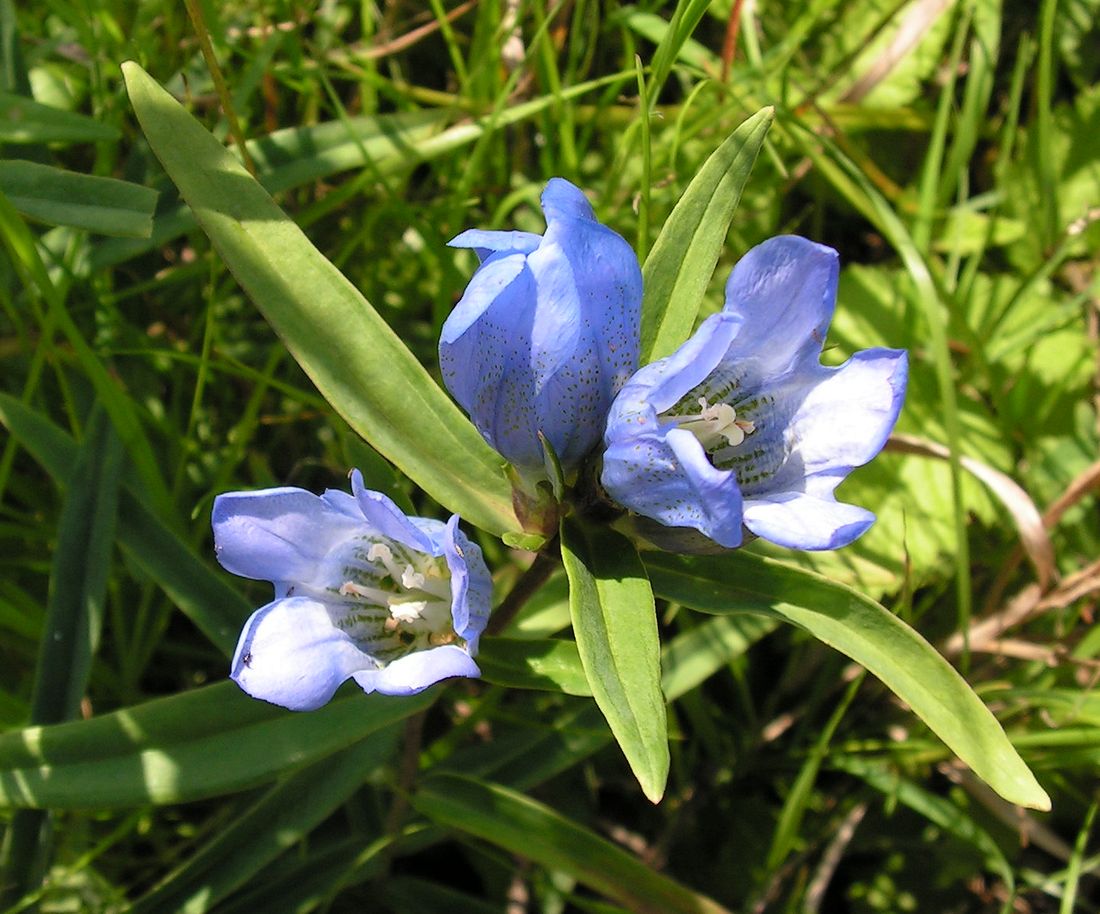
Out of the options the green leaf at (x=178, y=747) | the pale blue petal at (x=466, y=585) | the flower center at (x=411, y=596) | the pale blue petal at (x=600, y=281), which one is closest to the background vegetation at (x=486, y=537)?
the green leaf at (x=178, y=747)

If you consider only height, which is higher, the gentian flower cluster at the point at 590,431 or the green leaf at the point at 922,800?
the gentian flower cluster at the point at 590,431

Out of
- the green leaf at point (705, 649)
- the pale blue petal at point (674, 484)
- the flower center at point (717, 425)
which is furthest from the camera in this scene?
the green leaf at point (705, 649)

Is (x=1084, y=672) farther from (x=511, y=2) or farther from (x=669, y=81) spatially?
(x=511, y=2)

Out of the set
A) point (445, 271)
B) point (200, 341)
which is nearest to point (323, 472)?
point (200, 341)

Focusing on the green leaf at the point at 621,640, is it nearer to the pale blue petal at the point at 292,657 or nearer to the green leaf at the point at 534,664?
the green leaf at the point at 534,664

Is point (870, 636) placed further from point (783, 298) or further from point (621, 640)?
point (783, 298)

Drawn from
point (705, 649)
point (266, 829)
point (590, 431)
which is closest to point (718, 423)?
point (590, 431)
